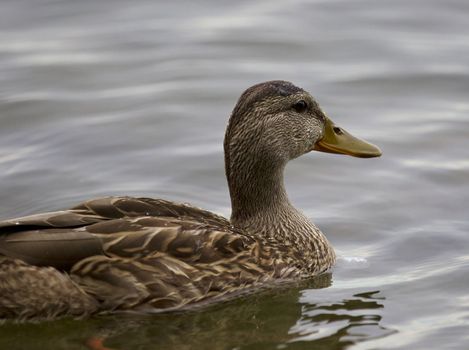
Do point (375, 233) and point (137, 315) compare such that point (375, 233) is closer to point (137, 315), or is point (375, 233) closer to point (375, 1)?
point (137, 315)

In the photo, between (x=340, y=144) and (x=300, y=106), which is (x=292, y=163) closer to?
(x=340, y=144)

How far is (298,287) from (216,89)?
422cm

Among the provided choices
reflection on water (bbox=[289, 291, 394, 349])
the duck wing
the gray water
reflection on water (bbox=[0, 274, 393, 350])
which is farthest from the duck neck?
reflection on water (bbox=[289, 291, 394, 349])

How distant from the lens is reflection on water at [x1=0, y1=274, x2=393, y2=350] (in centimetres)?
915

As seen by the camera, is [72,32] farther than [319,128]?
Yes

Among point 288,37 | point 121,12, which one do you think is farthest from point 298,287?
point 121,12

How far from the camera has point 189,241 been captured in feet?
31.1

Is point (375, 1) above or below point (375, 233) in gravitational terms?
above

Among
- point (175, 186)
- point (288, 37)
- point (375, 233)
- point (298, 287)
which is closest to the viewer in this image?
point (298, 287)

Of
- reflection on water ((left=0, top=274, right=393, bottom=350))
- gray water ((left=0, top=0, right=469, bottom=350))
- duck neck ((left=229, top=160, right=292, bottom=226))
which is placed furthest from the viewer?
duck neck ((left=229, top=160, right=292, bottom=226))

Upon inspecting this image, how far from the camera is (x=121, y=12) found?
15.7 meters

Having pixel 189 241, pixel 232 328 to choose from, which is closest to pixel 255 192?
pixel 189 241

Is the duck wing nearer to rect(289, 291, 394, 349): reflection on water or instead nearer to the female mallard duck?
the female mallard duck

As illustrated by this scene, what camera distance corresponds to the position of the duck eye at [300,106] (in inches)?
405
